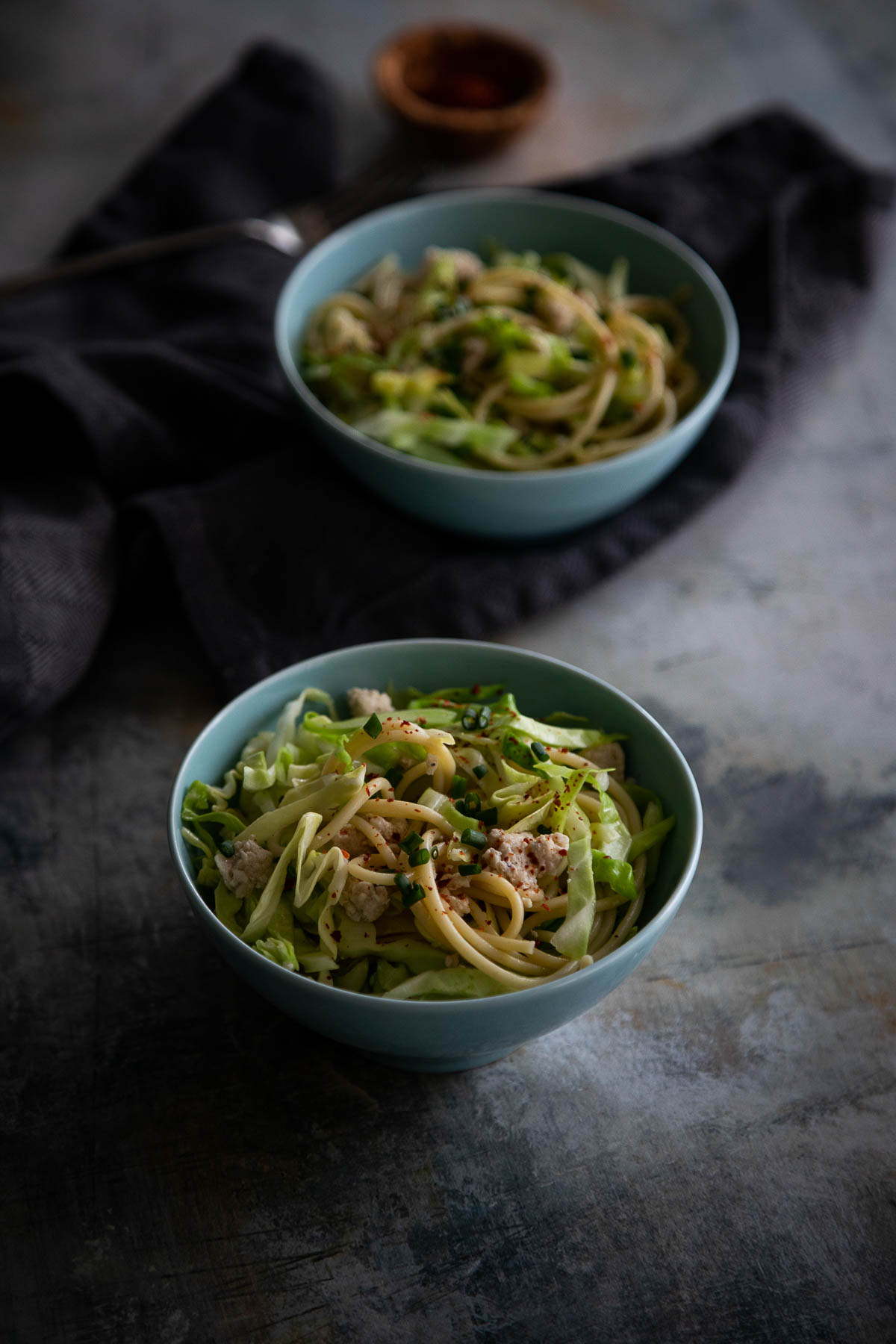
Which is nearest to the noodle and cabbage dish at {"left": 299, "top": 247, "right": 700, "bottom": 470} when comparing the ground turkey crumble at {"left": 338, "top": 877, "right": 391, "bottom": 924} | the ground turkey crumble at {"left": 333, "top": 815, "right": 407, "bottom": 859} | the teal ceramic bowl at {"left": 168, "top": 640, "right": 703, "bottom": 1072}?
the teal ceramic bowl at {"left": 168, "top": 640, "right": 703, "bottom": 1072}

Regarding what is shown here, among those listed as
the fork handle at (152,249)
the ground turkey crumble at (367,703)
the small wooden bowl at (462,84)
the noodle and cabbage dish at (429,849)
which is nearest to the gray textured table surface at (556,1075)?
the noodle and cabbage dish at (429,849)

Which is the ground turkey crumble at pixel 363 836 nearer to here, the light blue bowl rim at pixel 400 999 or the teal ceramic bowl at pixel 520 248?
the light blue bowl rim at pixel 400 999

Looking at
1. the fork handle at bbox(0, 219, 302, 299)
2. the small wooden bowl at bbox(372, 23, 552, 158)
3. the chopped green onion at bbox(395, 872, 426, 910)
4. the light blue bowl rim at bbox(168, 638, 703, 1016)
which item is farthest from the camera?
the small wooden bowl at bbox(372, 23, 552, 158)

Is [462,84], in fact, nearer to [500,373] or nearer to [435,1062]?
[500,373]

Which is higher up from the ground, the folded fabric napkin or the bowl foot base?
the folded fabric napkin

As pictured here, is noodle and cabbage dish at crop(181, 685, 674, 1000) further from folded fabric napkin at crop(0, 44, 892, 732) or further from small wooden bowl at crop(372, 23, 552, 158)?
small wooden bowl at crop(372, 23, 552, 158)

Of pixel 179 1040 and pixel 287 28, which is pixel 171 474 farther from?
pixel 287 28

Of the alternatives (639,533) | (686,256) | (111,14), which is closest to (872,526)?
(639,533)
